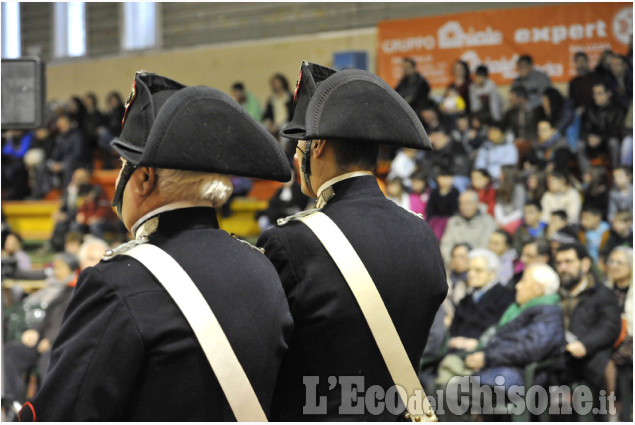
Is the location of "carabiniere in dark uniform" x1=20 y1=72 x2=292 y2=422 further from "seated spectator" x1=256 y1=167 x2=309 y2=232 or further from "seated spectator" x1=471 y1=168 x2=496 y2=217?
"seated spectator" x1=256 y1=167 x2=309 y2=232

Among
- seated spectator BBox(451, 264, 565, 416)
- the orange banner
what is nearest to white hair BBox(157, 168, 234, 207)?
seated spectator BBox(451, 264, 565, 416)

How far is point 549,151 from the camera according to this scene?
1015cm

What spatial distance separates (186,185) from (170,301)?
0.29 m

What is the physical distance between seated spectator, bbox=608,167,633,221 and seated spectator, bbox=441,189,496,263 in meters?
1.30

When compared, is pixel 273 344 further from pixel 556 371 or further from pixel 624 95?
pixel 624 95

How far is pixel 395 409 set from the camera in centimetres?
255

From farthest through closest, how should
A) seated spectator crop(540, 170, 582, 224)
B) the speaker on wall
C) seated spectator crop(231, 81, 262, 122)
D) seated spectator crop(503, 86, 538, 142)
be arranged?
1. seated spectator crop(231, 81, 262, 122)
2. seated spectator crop(503, 86, 538, 142)
3. seated spectator crop(540, 170, 582, 224)
4. the speaker on wall

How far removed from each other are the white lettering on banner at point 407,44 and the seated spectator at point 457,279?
5.49 meters

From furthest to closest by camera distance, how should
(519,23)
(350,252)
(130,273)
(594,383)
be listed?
(519,23) < (594,383) < (350,252) < (130,273)

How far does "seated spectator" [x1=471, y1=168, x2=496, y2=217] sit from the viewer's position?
9711 mm

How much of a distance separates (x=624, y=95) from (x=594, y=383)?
17.1 ft

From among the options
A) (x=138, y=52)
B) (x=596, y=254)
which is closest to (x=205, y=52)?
(x=138, y=52)

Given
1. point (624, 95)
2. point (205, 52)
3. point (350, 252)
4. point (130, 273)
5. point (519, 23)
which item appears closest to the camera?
point (130, 273)

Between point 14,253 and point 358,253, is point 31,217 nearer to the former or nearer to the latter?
point 14,253
